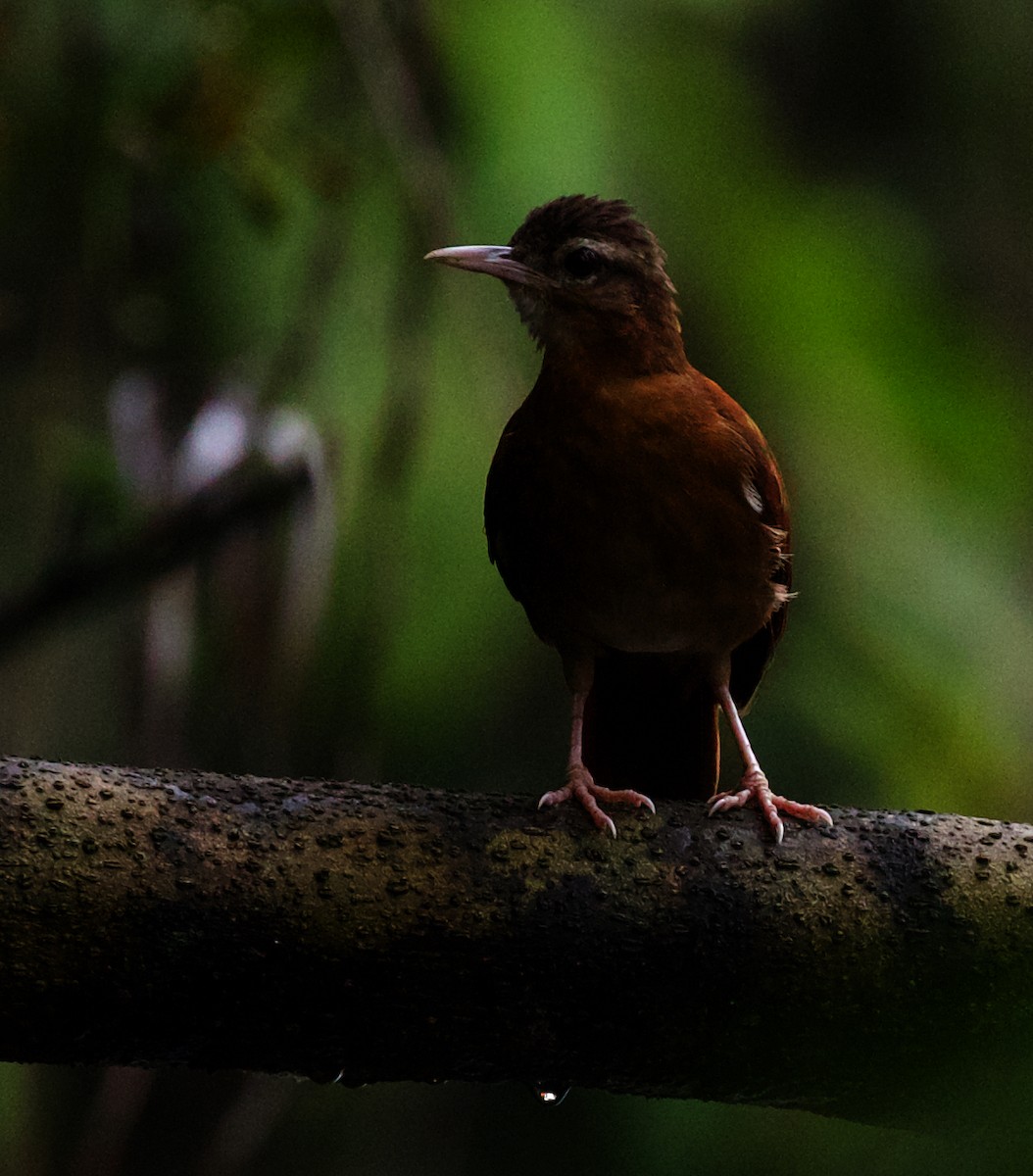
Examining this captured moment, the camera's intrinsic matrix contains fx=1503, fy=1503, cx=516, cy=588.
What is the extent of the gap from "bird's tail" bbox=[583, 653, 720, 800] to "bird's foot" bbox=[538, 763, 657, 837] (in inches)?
28.0

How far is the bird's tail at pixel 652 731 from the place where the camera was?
3.13m

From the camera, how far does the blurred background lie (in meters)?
2.99

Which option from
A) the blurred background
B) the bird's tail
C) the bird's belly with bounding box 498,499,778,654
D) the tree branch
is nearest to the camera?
the tree branch

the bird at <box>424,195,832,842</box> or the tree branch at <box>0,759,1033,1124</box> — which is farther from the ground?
the bird at <box>424,195,832,842</box>

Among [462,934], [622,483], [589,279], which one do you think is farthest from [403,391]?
[462,934]

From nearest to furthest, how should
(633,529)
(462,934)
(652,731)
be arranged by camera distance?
(462,934) → (633,529) → (652,731)

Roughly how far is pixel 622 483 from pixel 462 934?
3.24 ft

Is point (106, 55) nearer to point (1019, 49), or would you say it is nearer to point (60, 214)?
point (60, 214)

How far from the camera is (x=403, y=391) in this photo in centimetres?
316

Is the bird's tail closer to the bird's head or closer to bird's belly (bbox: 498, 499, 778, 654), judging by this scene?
bird's belly (bbox: 498, 499, 778, 654)

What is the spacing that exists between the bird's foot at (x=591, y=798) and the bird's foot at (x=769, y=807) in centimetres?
12

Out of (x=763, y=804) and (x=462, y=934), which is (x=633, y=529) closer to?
(x=763, y=804)

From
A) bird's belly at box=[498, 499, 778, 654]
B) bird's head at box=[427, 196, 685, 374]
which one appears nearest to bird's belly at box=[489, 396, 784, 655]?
bird's belly at box=[498, 499, 778, 654]

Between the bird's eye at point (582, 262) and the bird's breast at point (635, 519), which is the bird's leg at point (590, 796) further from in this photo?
the bird's eye at point (582, 262)
